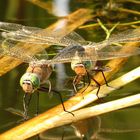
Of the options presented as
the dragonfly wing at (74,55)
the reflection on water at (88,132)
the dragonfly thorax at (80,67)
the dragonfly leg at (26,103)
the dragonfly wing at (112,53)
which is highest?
the dragonfly wing at (74,55)

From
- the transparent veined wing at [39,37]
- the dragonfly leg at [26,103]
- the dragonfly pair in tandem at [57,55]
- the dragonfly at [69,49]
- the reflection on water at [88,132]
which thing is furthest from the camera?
the transparent veined wing at [39,37]

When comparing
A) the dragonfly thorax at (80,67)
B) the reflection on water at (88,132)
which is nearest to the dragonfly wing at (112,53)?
the dragonfly thorax at (80,67)

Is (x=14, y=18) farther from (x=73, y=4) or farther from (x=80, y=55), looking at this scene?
(x=80, y=55)

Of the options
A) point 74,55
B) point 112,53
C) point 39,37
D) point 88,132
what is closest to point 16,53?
point 74,55

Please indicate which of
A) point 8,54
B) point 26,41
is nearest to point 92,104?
point 8,54

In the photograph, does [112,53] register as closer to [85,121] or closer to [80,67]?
[80,67]

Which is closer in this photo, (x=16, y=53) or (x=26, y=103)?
(x=26, y=103)

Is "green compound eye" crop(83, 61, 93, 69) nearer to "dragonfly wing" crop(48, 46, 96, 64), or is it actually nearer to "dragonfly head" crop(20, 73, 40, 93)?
"dragonfly wing" crop(48, 46, 96, 64)

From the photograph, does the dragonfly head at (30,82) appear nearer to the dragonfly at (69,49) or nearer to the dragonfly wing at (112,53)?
the dragonfly at (69,49)
